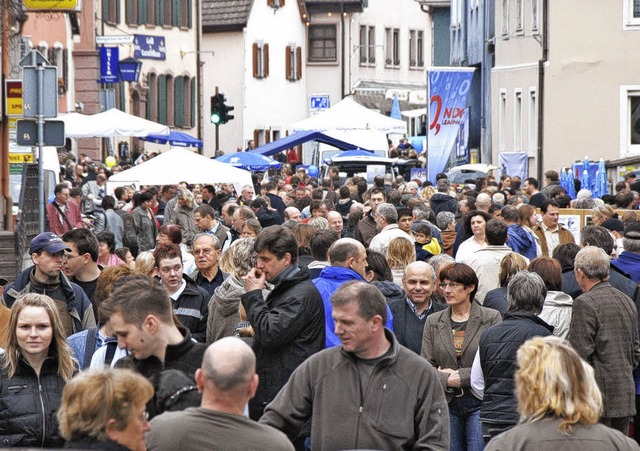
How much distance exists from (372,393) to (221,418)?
57.7 inches

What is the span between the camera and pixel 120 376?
5.61 m

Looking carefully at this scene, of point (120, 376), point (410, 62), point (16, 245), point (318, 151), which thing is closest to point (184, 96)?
point (318, 151)

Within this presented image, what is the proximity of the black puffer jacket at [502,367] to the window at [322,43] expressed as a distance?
67916 mm

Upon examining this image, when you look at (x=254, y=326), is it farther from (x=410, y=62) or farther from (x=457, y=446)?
(x=410, y=62)

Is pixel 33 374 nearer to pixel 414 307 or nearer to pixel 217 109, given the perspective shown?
pixel 414 307

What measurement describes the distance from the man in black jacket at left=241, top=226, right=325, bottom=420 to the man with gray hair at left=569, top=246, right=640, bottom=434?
229 cm

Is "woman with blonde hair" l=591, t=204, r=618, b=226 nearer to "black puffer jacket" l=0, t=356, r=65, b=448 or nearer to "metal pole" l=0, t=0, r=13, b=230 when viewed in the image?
"metal pole" l=0, t=0, r=13, b=230

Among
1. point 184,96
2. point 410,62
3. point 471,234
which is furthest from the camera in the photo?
point 410,62

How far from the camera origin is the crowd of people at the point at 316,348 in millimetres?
5672

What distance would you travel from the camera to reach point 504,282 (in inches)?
442

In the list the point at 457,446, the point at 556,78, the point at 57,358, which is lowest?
the point at 457,446

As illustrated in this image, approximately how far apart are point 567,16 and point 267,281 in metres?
31.3

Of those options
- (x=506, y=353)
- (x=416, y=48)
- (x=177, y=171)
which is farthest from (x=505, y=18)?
(x=416, y=48)

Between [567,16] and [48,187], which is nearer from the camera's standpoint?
[48,187]
